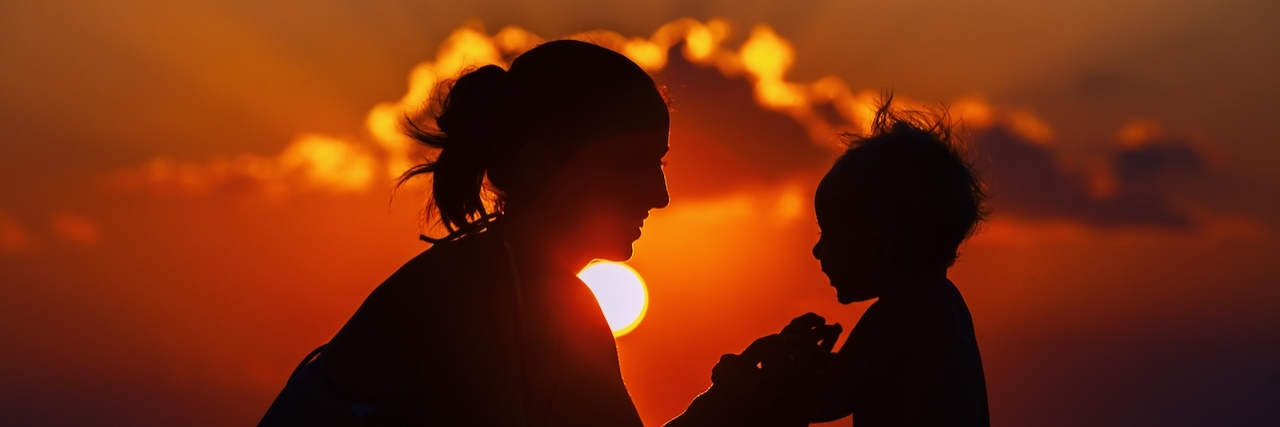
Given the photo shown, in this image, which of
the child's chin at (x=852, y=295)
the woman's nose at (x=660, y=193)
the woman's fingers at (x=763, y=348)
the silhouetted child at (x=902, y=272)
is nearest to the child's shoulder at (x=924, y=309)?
the silhouetted child at (x=902, y=272)

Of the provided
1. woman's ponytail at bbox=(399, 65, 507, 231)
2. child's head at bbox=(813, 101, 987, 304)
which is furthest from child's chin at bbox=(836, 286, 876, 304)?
woman's ponytail at bbox=(399, 65, 507, 231)

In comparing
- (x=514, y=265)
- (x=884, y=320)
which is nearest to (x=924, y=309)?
(x=884, y=320)

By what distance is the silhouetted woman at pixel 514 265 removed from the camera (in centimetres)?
247

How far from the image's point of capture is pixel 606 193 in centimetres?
295

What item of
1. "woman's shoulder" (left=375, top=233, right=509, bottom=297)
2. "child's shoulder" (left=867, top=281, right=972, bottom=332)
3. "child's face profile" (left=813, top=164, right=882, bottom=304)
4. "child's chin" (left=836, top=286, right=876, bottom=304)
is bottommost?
"woman's shoulder" (left=375, top=233, right=509, bottom=297)

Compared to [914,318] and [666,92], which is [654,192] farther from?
[914,318]

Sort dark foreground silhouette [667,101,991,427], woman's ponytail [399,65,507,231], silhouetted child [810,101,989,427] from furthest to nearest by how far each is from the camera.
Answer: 1. silhouetted child [810,101,989,427]
2. dark foreground silhouette [667,101,991,427]
3. woman's ponytail [399,65,507,231]

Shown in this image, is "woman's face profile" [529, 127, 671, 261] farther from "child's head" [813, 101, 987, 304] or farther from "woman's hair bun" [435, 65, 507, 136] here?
"child's head" [813, 101, 987, 304]

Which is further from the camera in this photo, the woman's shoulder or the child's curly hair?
the child's curly hair

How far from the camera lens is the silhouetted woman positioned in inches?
97.1

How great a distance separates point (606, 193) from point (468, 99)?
0.48 metres

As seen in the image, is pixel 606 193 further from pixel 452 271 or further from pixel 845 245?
pixel 845 245

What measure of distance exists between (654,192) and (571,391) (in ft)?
2.18

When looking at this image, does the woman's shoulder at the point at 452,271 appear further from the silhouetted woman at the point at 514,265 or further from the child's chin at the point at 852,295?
the child's chin at the point at 852,295
